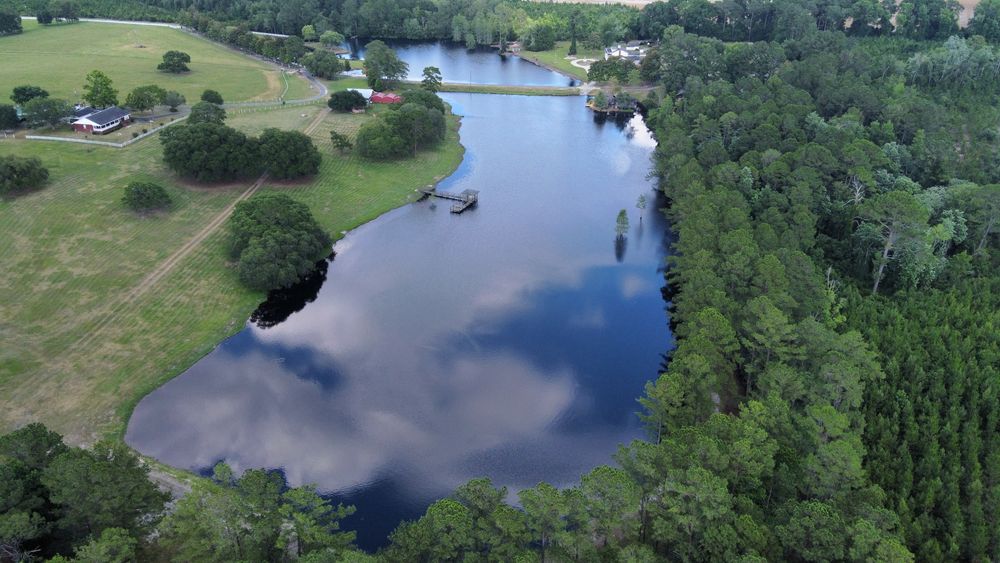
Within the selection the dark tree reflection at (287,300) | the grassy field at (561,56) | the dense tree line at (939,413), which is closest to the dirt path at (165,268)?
the dark tree reflection at (287,300)

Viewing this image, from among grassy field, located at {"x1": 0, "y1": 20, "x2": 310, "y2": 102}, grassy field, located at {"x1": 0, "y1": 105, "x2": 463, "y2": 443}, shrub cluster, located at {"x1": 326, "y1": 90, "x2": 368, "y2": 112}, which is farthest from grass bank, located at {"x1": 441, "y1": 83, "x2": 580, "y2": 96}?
grassy field, located at {"x1": 0, "y1": 105, "x2": 463, "y2": 443}

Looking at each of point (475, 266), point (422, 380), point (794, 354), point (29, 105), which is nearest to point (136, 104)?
point (29, 105)

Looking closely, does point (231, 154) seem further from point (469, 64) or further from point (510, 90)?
point (469, 64)

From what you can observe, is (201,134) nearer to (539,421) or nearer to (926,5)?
(539,421)

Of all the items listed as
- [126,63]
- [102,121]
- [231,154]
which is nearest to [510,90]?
[231,154]

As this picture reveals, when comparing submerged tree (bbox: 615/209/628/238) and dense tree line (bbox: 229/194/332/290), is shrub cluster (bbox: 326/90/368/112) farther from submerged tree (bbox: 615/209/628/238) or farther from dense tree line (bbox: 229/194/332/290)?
submerged tree (bbox: 615/209/628/238)
